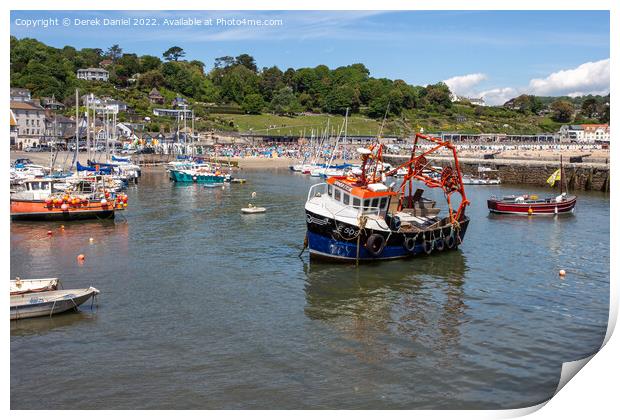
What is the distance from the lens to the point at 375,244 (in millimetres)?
26531

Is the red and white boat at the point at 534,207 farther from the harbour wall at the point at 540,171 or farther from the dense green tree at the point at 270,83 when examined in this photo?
the dense green tree at the point at 270,83

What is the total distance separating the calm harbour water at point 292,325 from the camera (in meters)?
14.5

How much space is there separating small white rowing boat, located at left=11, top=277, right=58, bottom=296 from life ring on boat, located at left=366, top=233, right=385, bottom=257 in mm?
12154

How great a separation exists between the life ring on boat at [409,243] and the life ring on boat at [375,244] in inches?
59.3

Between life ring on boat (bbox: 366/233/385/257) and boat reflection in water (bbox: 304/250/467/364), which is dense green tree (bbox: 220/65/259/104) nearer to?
boat reflection in water (bbox: 304/250/467/364)

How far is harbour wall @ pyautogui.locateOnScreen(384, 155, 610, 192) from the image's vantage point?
6719 centimetres

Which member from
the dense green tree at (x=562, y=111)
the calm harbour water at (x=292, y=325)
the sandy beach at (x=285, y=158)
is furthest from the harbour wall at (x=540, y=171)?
the dense green tree at (x=562, y=111)

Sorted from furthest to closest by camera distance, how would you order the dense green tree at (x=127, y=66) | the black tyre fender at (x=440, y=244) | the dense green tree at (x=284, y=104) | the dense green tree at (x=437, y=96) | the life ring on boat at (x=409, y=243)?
the dense green tree at (x=437, y=96) → the dense green tree at (x=284, y=104) → the dense green tree at (x=127, y=66) → the black tyre fender at (x=440, y=244) → the life ring on boat at (x=409, y=243)

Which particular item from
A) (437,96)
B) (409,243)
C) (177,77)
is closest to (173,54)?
(177,77)

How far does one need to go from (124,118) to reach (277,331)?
90114mm

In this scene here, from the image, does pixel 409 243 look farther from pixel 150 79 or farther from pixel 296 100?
pixel 296 100

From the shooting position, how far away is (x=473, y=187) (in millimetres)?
70000

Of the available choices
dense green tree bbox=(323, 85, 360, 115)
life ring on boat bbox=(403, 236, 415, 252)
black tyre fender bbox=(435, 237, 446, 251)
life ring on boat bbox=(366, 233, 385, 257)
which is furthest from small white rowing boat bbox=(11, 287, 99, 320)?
dense green tree bbox=(323, 85, 360, 115)

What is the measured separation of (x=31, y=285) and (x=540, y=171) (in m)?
68.6
